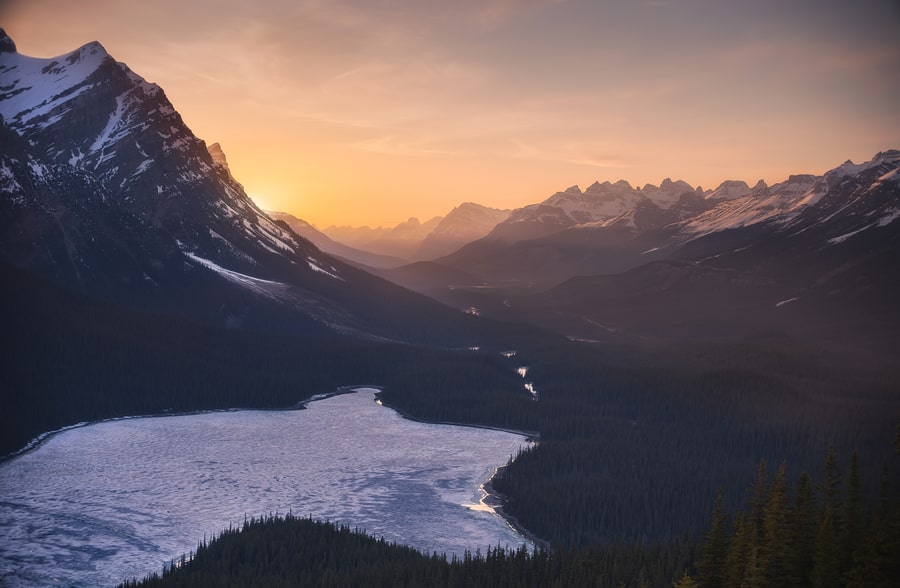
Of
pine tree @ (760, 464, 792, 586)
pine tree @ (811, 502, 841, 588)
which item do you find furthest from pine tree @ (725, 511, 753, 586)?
pine tree @ (811, 502, 841, 588)

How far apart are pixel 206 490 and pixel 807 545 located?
96.3 meters

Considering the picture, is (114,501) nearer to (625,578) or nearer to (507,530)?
(507,530)

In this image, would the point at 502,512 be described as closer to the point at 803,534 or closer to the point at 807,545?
the point at 803,534

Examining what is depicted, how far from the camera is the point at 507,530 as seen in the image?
13025 cm

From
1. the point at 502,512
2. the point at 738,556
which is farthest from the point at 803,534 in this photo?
the point at 502,512

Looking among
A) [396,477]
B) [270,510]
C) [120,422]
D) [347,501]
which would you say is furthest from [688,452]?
[120,422]

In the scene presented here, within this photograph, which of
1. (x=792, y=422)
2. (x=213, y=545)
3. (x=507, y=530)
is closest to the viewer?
(x=213, y=545)

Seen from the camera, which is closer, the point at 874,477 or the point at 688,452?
the point at 874,477

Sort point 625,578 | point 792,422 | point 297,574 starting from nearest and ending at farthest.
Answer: point 625,578
point 297,574
point 792,422

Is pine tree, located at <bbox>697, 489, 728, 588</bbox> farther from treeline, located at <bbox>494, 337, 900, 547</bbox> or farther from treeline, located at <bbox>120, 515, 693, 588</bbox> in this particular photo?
treeline, located at <bbox>494, 337, 900, 547</bbox>

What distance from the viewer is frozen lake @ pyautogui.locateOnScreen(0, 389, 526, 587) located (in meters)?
115

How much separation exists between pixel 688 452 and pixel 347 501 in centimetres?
6999

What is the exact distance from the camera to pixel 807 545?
7650 centimetres

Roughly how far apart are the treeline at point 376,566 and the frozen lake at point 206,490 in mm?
9094
